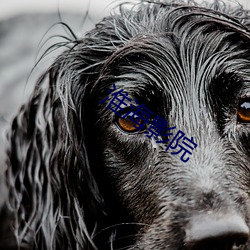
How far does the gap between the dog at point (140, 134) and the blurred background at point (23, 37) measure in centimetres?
58

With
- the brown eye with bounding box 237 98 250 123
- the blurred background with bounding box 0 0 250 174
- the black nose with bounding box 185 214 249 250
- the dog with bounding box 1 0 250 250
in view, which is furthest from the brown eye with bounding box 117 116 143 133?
the blurred background with bounding box 0 0 250 174

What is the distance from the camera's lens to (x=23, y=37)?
4.44 meters

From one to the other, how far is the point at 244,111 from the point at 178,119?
0.88 feet

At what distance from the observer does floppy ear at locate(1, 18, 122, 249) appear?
3111 millimetres

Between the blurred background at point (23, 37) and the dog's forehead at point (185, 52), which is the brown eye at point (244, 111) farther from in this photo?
the blurred background at point (23, 37)

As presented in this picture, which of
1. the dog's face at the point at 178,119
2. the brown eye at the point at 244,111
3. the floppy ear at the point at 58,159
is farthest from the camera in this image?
the floppy ear at the point at 58,159

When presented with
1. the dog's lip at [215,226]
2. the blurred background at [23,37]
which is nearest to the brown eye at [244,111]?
the dog's lip at [215,226]

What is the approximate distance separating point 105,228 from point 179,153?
529 millimetres

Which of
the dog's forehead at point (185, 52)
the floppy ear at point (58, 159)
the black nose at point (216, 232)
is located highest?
the dog's forehead at point (185, 52)

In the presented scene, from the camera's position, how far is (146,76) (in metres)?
2.95

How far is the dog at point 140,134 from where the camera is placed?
2.76 meters

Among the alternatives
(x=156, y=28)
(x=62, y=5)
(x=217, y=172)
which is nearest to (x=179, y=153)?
(x=217, y=172)

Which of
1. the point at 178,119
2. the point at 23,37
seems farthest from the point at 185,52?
the point at 23,37

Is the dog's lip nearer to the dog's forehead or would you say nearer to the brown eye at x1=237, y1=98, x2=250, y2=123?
the brown eye at x1=237, y1=98, x2=250, y2=123
